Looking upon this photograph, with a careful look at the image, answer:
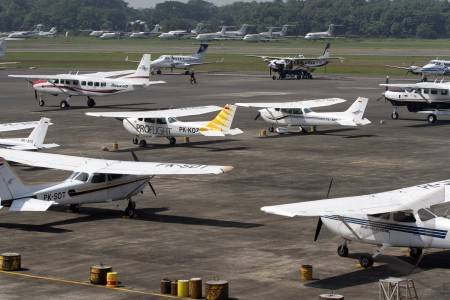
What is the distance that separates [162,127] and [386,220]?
29658 millimetres

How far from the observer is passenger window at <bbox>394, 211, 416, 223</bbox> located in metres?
28.0

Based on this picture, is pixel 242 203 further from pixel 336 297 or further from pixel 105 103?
pixel 105 103

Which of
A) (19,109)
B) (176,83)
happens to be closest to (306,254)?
(19,109)

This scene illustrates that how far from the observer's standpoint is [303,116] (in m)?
62.5

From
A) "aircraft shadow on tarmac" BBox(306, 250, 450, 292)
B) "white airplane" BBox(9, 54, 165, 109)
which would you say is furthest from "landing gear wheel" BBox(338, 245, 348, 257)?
"white airplane" BBox(9, 54, 165, 109)

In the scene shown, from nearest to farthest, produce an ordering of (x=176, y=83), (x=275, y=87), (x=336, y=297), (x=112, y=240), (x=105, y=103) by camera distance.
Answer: (x=336, y=297) < (x=112, y=240) < (x=105, y=103) < (x=275, y=87) < (x=176, y=83)

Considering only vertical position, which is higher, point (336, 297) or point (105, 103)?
point (336, 297)

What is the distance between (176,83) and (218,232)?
251 ft

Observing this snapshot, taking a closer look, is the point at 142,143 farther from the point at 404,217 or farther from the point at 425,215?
the point at 425,215

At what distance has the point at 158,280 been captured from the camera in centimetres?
2802

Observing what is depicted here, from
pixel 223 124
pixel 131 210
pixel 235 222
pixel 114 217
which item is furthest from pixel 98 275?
pixel 223 124

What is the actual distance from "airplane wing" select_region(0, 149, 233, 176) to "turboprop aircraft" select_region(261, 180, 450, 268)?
5.85m

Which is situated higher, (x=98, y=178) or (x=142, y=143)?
(x=98, y=178)

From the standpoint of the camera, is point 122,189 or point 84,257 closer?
point 84,257
